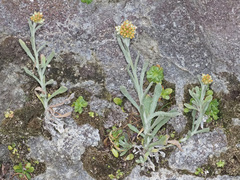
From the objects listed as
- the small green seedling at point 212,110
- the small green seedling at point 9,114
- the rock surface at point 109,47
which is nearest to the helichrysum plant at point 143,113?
the rock surface at point 109,47

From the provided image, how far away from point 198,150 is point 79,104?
1123 mm

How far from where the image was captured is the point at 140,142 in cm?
262

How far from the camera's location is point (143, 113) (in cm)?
240

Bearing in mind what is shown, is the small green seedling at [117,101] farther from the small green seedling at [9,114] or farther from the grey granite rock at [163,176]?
the small green seedling at [9,114]

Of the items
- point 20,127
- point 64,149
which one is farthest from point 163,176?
point 20,127

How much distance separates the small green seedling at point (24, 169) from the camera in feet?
8.35

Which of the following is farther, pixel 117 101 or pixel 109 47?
pixel 109 47

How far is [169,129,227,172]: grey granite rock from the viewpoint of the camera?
252 cm

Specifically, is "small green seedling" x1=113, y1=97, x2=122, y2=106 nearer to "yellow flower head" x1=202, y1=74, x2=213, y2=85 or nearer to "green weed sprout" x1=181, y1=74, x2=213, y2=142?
"green weed sprout" x1=181, y1=74, x2=213, y2=142

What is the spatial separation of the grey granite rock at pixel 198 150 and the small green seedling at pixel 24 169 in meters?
1.22

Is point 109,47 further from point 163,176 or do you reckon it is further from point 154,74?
point 163,176

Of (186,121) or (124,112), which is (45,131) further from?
(186,121)

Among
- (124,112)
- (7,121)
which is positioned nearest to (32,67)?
(7,121)

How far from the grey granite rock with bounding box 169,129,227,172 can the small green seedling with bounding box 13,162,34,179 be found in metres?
1.22
